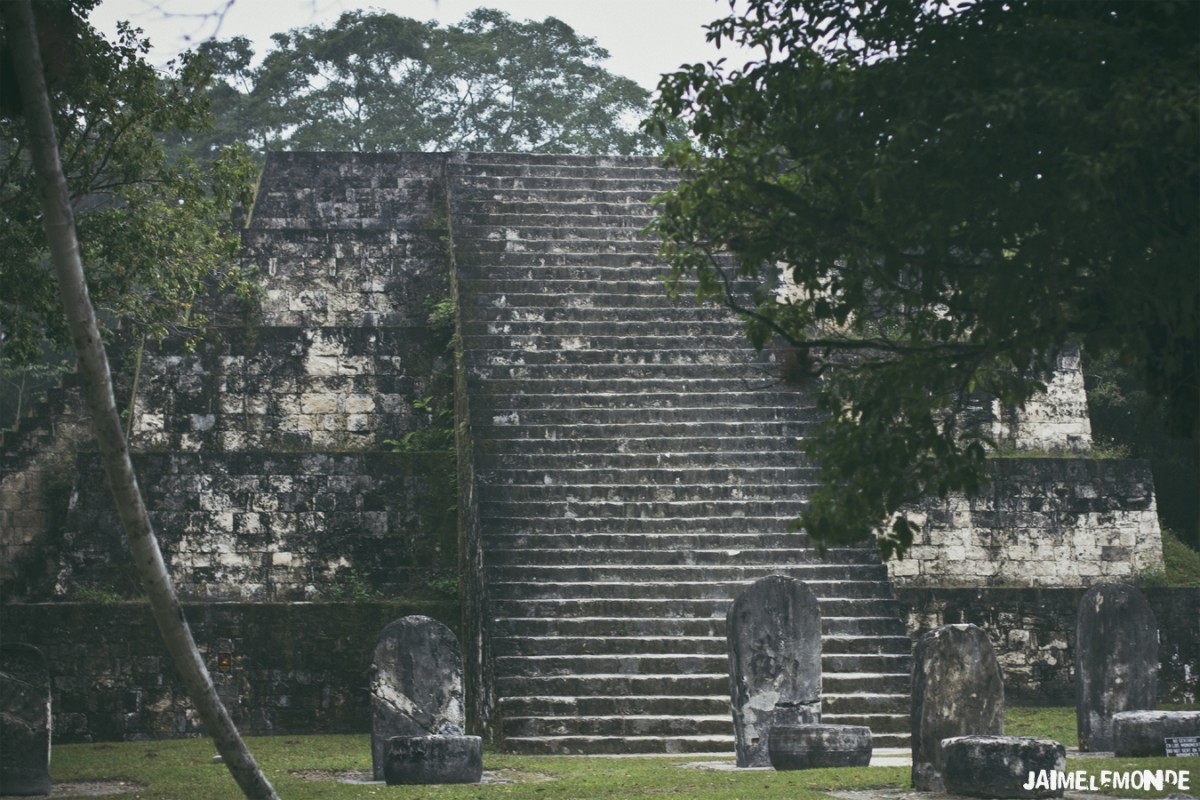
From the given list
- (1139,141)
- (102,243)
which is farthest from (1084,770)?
(102,243)

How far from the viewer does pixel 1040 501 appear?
16.7 metres

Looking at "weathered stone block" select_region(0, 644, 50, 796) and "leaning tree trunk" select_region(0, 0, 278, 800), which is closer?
"leaning tree trunk" select_region(0, 0, 278, 800)

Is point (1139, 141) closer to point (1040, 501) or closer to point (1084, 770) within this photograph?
point (1084, 770)

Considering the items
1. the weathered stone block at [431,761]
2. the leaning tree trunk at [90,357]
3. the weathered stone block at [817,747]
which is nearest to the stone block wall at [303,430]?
the weathered stone block at [431,761]

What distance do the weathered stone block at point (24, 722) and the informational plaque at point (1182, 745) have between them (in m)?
7.56

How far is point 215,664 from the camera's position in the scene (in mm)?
14766

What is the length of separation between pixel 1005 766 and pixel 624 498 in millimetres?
6735

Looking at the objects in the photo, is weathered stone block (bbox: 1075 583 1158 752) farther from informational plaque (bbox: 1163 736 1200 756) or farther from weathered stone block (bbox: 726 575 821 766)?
weathered stone block (bbox: 726 575 821 766)

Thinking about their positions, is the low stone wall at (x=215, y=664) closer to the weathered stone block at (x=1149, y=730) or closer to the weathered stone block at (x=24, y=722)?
the weathered stone block at (x=24, y=722)

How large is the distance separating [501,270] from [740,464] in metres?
4.37

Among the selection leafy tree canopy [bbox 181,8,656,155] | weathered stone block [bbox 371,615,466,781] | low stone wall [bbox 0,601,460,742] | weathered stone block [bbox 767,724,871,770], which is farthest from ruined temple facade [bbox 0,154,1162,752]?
leafy tree canopy [bbox 181,8,656,155]

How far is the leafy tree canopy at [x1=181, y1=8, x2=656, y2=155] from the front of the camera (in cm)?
3466

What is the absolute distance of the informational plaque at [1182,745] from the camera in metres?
10.8

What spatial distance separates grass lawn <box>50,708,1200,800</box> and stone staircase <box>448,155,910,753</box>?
39.4 inches
